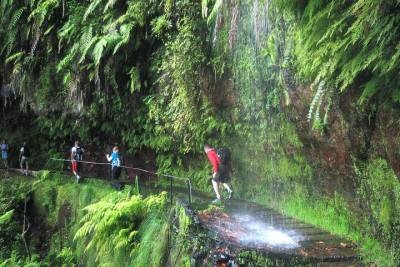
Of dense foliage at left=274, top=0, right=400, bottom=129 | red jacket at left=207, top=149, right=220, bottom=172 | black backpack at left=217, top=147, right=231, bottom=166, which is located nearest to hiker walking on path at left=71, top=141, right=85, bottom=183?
black backpack at left=217, top=147, right=231, bottom=166

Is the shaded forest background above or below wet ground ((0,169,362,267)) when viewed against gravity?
above

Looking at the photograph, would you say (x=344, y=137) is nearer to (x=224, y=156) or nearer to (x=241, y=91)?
(x=224, y=156)

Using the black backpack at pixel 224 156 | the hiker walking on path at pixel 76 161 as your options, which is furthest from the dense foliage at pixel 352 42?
the hiker walking on path at pixel 76 161

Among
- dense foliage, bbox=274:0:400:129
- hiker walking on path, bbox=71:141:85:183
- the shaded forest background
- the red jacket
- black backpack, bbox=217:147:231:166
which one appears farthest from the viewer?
hiker walking on path, bbox=71:141:85:183

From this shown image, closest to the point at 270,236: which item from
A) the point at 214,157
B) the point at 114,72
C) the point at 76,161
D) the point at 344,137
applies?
the point at 344,137

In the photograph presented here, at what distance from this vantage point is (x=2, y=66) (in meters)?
20.2

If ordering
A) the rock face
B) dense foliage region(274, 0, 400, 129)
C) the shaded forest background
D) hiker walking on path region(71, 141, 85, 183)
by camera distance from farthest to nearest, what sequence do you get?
hiker walking on path region(71, 141, 85, 183) < the rock face < the shaded forest background < dense foliage region(274, 0, 400, 129)

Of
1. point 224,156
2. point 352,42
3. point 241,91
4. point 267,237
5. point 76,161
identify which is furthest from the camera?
point 76,161

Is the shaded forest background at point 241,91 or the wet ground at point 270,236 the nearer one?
the shaded forest background at point 241,91

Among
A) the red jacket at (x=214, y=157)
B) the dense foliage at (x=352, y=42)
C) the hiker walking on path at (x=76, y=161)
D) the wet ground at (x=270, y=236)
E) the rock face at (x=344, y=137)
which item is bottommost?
the wet ground at (x=270, y=236)

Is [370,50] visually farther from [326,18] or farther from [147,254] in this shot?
[147,254]

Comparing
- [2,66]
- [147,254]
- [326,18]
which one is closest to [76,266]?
[147,254]

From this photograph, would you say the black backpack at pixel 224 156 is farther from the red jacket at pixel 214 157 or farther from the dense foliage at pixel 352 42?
the dense foliage at pixel 352 42

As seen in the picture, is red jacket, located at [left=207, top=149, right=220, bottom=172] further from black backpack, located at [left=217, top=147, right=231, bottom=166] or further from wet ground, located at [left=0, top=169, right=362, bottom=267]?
wet ground, located at [left=0, top=169, right=362, bottom=267]
